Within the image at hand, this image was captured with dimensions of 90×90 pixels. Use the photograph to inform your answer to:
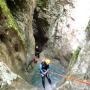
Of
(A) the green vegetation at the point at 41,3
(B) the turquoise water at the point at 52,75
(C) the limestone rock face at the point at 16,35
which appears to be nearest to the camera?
(C) the limestone rock face at the point at 16,35

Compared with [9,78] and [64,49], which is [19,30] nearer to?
[9,78]

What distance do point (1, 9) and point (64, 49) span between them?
32.6ft

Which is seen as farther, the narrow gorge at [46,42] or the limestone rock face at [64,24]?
the limestone rock face at [64,24]

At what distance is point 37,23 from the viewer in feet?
93.0

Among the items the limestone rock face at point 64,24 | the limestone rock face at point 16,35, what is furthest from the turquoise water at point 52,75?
the limestone rock face at point 16,35

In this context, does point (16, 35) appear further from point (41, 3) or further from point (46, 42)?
point (46, 42)

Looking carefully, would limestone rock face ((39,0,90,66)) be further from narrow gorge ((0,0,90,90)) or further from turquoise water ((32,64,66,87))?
turquoise water ((32,64,66,87))

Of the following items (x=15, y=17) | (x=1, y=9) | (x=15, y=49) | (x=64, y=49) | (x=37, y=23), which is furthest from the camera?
(x=37, y=23)

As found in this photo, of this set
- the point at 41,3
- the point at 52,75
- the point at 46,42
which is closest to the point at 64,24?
the point at 46,42

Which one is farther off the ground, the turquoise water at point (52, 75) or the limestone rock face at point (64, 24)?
the limestone rock face at point (64, 24)

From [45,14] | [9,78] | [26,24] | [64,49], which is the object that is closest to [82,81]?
[9,78]

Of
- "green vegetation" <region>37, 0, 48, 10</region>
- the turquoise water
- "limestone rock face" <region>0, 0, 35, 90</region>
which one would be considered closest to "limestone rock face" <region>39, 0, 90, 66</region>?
"green vegetation" <region>37, 0, 48, 10</region>

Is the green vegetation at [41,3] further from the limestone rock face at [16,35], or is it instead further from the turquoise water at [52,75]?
the turquoise water at [52,75]

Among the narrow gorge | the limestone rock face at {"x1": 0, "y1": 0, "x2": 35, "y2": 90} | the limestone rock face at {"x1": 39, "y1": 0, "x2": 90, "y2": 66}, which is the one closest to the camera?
the narrow gorge
